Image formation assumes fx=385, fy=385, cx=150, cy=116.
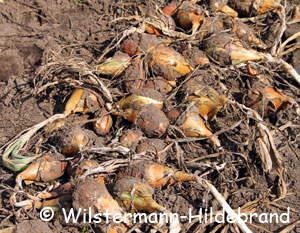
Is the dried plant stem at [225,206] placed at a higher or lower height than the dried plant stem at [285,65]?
lower

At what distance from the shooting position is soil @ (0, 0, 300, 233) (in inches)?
88.7

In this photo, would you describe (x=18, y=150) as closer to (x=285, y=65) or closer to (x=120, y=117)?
(x=120, y=117)

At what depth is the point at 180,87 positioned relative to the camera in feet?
9.00

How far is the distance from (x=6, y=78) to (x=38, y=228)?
1428mm

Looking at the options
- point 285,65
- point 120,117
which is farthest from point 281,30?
point 120,117

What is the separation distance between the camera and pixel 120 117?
103 inches

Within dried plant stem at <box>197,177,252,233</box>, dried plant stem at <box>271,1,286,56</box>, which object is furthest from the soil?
dried plant stem at <box>271,1,286,56</box>

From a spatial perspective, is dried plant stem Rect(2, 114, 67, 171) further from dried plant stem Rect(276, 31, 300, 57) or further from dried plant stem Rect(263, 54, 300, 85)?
dried plant stem Rect(276, 31, 300, 57)

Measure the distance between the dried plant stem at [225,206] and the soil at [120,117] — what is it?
0.05 meters

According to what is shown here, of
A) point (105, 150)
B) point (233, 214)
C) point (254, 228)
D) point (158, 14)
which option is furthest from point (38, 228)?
point (158, 14)

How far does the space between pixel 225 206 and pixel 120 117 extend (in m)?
0.92

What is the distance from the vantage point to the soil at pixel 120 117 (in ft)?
7.39

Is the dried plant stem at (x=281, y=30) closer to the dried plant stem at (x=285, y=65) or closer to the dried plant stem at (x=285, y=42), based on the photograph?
the dried plant stem at (x=285, y=42)

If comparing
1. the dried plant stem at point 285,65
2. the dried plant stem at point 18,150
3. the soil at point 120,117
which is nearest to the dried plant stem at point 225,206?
the soil at point 120,117
